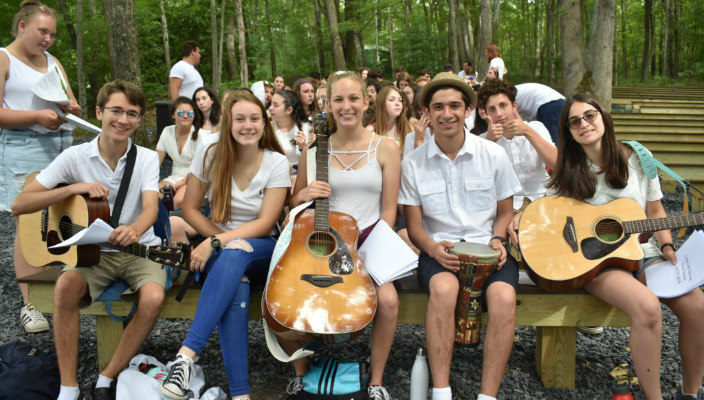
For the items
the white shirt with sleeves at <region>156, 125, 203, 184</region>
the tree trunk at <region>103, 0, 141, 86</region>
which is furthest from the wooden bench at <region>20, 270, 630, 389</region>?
the tree trunk at <region>103, 0, 141, 86</region>

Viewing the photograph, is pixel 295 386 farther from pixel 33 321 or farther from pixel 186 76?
pixel 186 76

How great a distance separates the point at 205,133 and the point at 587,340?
4.16 metres

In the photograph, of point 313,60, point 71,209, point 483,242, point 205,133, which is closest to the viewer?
point 71,209

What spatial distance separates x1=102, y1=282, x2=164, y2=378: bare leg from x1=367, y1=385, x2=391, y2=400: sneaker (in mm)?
1281

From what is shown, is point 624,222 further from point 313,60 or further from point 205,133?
point 313,60

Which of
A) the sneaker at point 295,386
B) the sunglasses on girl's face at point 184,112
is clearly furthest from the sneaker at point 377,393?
the sunglasses on girl's face at point 184,112

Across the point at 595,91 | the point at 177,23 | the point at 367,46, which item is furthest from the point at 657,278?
the point at 367,46

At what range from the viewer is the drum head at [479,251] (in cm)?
264

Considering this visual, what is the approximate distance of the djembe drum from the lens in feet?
8.74

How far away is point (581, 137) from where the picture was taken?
2949 millimetres

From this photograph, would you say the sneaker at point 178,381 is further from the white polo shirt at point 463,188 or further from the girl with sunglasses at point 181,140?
the girl with sunglasses at point 181,140

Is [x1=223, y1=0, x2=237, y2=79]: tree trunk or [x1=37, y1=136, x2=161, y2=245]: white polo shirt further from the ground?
[x1=223, y1=0, x2=237, y2=79]: tree trunk

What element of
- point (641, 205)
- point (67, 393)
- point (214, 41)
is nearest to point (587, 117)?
point (641, 205)

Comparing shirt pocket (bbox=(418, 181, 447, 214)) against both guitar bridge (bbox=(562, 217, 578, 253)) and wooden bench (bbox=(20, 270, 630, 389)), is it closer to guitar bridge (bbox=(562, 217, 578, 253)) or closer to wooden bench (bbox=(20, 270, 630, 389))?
wooden bench (bbox=(20, 270, 630, 389))
